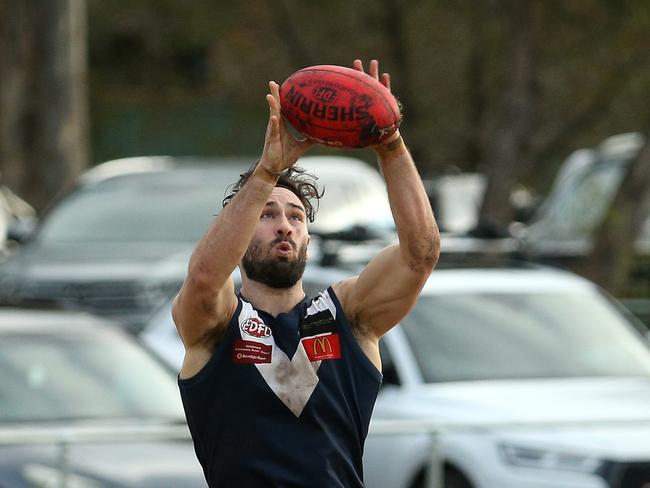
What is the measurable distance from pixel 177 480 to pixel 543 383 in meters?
2.23

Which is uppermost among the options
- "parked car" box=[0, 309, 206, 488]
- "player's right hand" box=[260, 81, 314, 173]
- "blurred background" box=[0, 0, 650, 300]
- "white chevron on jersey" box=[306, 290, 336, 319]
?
"player's right hand" box=[260, 81, 314, 173]

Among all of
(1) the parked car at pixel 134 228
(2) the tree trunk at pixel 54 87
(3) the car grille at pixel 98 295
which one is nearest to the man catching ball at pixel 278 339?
(1) the parked car at pixel 134 228

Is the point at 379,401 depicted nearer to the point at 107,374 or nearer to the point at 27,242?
the point at 107,374

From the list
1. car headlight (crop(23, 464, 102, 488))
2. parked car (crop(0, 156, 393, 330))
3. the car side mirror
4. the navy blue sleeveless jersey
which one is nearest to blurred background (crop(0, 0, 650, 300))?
parked car (crop(0, 156, 393, 330))

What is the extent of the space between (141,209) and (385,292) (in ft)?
28.7

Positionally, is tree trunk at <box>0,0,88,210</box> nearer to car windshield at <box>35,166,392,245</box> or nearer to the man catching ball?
car windshield at <box>35,166,392,245</box>

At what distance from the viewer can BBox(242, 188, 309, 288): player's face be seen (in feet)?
15.0

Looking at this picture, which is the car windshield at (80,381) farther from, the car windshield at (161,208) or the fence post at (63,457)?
the car windshield at (161,208)

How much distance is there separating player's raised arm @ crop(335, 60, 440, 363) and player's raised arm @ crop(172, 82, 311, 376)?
11.1 inches

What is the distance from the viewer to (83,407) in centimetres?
824

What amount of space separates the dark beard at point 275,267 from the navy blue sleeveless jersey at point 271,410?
120 millimetres

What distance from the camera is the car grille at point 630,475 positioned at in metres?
7.83

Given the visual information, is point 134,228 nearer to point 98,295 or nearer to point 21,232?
point 98,295

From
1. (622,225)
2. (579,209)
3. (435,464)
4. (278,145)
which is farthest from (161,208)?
(278,145)
